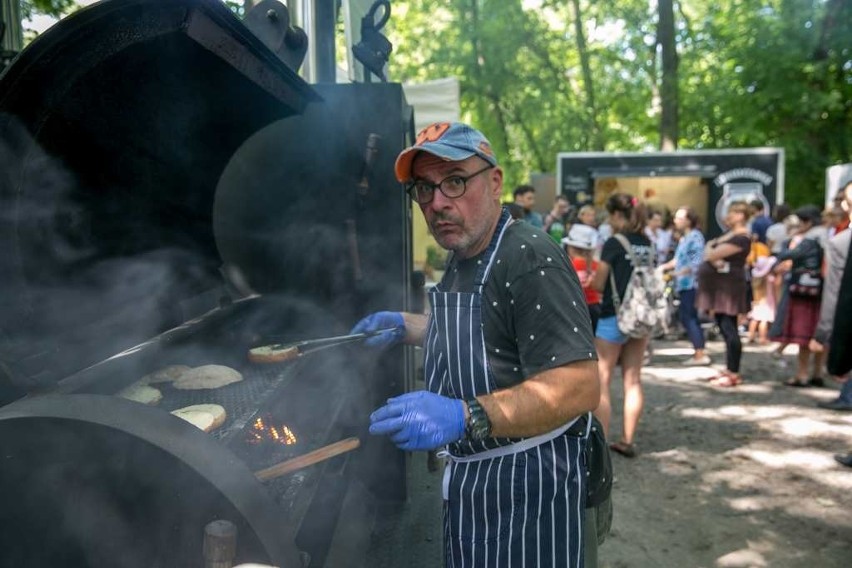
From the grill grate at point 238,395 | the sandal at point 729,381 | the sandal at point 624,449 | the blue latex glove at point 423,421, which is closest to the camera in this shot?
the blue latex glove at point 423,421

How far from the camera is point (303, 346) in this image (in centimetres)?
290

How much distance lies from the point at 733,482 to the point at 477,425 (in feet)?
12.2

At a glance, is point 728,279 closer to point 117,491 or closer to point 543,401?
point 543,401

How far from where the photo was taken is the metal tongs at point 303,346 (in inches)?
109

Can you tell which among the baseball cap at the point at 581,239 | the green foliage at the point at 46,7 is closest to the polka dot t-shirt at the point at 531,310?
the green foliage at the point at 46,7

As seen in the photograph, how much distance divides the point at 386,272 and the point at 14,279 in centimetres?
205

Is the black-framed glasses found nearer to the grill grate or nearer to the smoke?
the grill grate

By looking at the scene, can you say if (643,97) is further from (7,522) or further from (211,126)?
(7,522)

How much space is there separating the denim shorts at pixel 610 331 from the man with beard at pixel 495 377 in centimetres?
307

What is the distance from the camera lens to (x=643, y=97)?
75.7 ft

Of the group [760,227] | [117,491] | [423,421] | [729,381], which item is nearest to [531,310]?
[423,421]

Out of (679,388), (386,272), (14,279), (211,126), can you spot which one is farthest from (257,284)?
(679,388)

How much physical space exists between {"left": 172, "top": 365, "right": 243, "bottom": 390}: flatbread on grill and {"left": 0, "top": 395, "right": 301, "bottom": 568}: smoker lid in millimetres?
1011

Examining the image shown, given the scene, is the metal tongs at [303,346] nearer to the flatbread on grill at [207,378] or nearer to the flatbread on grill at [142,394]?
the flatbread on grill at [207,378]
